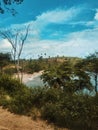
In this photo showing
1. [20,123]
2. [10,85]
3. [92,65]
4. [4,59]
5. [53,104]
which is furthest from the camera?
[4,59]

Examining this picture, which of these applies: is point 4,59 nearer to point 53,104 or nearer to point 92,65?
point 92,65

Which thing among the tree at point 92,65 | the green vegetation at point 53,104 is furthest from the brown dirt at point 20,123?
the tree at point 92,65

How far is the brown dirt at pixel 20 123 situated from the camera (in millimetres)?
11074

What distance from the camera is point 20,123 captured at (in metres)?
11.4

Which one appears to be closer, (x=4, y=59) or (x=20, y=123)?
(x=20, y=123)

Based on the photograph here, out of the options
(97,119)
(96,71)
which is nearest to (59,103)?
(97,119)

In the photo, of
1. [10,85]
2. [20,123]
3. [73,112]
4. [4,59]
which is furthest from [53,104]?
[4,59]

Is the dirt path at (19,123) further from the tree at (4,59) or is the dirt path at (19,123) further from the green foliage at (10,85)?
the tree at (4,59)

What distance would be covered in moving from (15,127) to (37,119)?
0.94 meters

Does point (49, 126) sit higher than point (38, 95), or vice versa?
point (38, 95)

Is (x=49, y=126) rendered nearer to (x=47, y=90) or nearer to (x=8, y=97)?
(x=47, y=90)

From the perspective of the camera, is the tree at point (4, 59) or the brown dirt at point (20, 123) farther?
the tree at point (4, 59)

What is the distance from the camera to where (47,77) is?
41.3 metres

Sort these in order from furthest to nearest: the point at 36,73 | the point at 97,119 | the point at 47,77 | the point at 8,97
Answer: the point at 36,73 → the point at 47,77 → the point at 8,97 → the point at 97,119
